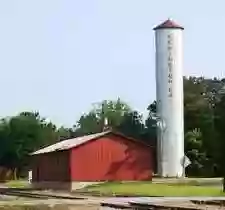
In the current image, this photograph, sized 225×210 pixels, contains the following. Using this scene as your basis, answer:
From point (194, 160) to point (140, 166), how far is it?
67.5 ft

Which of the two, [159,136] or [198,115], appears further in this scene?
[198,115]

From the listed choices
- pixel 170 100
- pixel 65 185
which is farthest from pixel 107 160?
pixel 170 100

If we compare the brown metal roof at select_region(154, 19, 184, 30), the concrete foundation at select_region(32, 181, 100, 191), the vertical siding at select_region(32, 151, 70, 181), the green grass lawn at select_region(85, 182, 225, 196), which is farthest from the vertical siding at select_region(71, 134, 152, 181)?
the brown metal roof at select_region(154, 19, 184, 30)

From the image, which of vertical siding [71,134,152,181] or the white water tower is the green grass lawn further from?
the white water tower

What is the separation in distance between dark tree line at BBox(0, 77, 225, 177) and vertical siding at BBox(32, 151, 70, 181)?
15441mm

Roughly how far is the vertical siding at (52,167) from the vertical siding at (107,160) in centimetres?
117

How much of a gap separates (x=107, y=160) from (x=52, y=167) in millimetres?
8341

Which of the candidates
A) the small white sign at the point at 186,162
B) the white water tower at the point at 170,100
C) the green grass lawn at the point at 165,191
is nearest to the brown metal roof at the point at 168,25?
the white water tower at the point at 170,100

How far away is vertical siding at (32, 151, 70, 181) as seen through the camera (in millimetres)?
67312

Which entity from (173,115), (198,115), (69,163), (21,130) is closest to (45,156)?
(69,163)

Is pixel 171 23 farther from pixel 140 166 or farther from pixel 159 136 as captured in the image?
pixel 140 166

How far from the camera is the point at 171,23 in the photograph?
8219 cm

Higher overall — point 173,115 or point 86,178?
point 173,115

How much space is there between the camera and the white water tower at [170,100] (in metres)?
80.9
